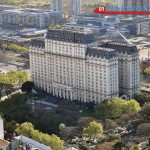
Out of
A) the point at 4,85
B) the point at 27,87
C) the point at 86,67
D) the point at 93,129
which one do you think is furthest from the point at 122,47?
the point at 93,129

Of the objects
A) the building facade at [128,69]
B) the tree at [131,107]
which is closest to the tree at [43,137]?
the tree at [131,107]

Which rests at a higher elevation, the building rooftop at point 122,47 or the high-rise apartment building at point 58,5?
the high-rise apartment building at point 58,5

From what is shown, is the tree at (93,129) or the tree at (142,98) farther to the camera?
the tree at (142,98)

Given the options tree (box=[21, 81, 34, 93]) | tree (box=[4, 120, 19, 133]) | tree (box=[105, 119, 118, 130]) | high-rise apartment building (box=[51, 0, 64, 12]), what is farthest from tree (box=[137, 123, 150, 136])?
high-rise apartment building (box=[51, 0, 64, 12])

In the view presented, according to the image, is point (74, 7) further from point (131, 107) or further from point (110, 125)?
point (110, 125)

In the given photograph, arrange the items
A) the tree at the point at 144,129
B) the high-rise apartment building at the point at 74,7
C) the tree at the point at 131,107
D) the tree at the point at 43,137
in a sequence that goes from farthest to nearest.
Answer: the high-rise apartment building at the point at 74,7, the tree at the point at 131,107, the tree at the point at 144,129, the tree at the point at 43,137

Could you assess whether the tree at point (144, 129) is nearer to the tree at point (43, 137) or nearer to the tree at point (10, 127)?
the tree at point (43, 137)

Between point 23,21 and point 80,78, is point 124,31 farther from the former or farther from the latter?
point 80,78
